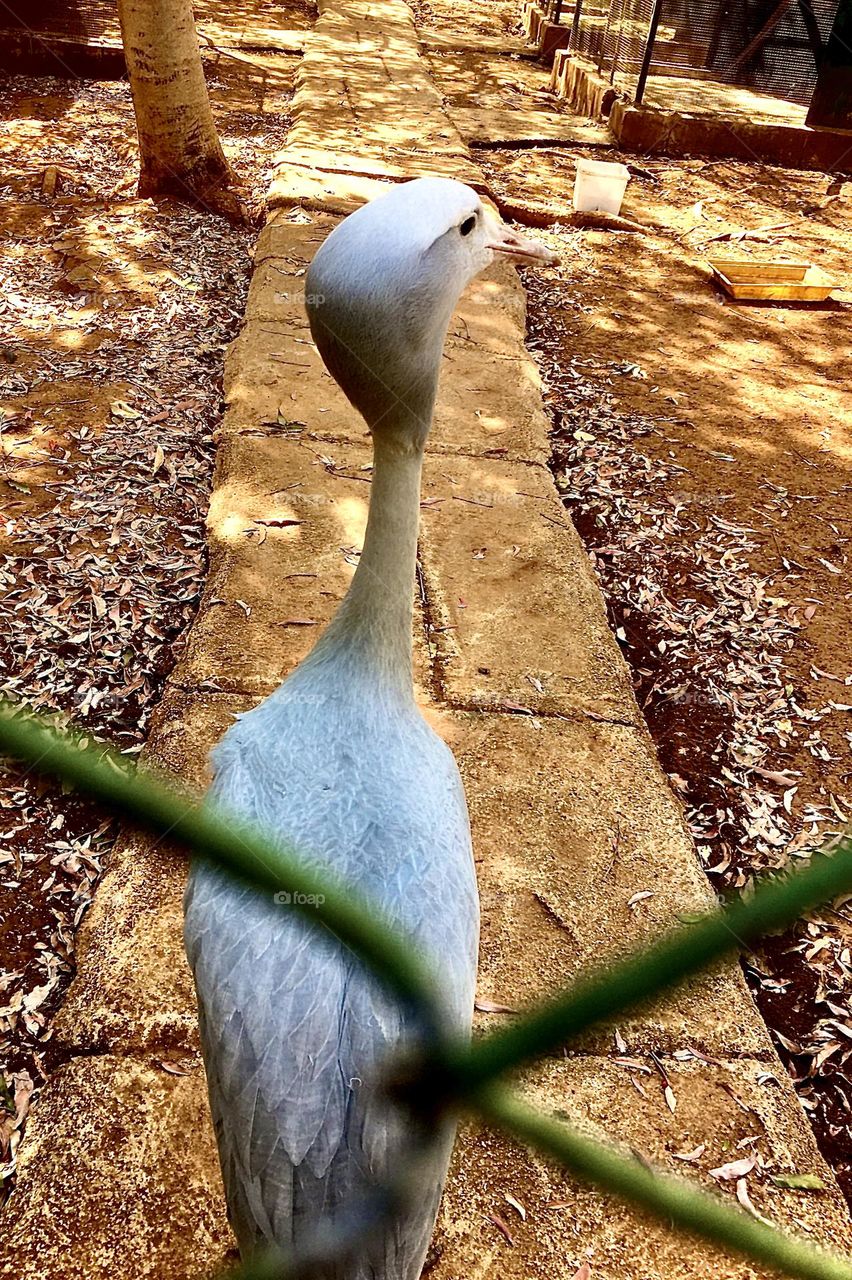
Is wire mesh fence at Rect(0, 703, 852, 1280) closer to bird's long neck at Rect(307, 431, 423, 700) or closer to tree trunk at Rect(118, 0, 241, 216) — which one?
bird's long neck at Rect(307, 431, 423, 700)

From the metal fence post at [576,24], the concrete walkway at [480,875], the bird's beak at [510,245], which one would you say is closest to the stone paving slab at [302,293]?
the concrete walkway at [480,875]

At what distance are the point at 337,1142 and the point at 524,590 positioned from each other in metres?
2.97

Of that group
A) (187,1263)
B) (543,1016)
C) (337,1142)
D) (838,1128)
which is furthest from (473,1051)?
(838,1128)

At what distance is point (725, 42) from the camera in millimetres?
11141

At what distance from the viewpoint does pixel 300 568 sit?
4188mm

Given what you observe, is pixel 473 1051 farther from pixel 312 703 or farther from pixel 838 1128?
pixel 838 1128

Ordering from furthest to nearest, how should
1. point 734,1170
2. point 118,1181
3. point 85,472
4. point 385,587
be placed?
point 85,472 < point 734,1170 < point 118,1181 < point 385,587

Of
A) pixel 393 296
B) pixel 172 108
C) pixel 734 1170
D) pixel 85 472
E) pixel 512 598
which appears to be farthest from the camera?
pixel 172 108

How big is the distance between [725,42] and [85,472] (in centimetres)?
1026

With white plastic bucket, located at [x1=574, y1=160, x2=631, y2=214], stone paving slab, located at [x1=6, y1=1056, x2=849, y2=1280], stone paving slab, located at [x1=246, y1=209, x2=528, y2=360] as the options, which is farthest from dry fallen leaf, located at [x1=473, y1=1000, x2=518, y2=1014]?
white plastic bucket, located at [x1=574, y1=160, x2=631, y2=214]

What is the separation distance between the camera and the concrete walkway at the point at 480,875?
7.44 feet

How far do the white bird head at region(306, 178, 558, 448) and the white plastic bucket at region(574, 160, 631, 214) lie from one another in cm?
Result: 688

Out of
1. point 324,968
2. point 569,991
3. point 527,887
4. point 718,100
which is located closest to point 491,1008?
point 527,887

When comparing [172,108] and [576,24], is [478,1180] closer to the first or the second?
[172,108]
